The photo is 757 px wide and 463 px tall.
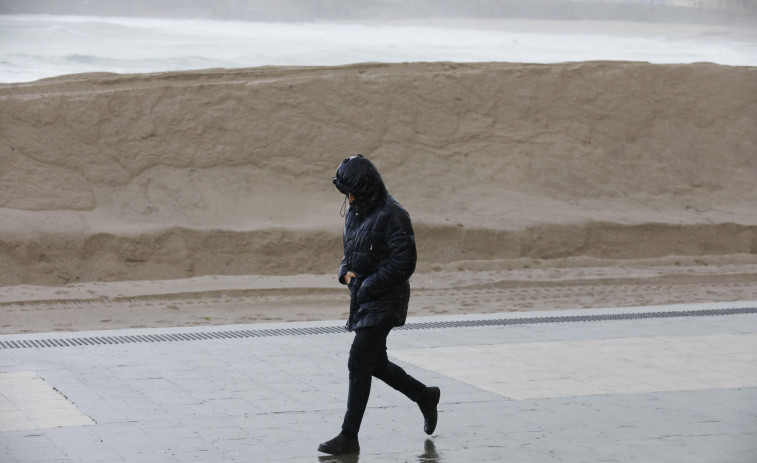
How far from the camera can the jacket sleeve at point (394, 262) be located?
196 inches

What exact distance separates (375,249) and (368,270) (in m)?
0.11

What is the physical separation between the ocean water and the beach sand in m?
8.27

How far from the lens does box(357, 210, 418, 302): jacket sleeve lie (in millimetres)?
4980

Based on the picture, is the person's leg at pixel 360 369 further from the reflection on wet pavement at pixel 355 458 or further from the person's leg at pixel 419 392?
the person's leg at pixel 419 392

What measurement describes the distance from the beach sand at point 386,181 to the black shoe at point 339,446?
213 inches

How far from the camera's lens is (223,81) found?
58.3ft

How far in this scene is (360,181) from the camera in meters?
4.99

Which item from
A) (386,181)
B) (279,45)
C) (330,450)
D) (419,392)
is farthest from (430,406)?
(279,45)

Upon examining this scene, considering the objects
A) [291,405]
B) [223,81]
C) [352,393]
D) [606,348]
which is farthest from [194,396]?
[223,81]

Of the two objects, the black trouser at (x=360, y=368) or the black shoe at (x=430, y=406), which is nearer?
the black trouser at (x=360, y=368)

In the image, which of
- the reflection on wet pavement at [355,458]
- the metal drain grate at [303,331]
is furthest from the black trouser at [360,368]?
the metal drain grate at [303,331]

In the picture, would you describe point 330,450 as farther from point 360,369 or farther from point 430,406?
point 430,406

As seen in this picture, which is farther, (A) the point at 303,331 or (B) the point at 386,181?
(B) the point at 386,181

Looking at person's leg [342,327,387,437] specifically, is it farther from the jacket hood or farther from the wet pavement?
→ the jacket hood
